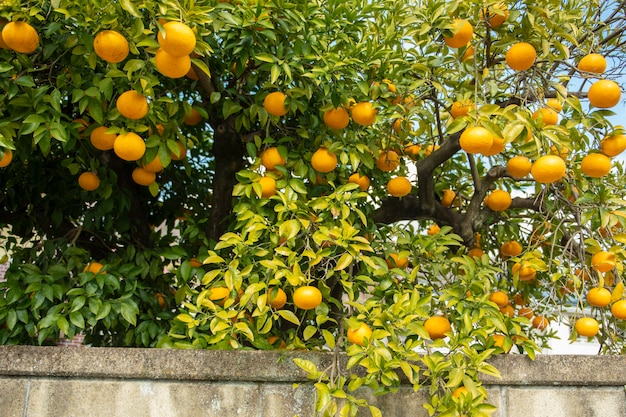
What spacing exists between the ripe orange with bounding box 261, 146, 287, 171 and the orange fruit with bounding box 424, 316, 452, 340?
81 centimetres

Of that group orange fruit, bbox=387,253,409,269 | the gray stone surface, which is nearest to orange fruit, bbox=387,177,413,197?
orange fruit, bbox=387,253,409,269

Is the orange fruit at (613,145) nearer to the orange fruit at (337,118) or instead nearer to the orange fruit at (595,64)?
the orange fruit at (595,64)

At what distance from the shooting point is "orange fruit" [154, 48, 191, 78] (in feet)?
5.54

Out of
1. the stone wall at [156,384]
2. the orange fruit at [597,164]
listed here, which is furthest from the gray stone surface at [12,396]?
the orange fruit at [597,164]

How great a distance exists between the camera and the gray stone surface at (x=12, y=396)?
1.92 metres

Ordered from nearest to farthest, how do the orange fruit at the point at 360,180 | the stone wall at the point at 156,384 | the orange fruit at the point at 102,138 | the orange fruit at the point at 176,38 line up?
the orange fruit at the point at 176,38 < the stone wall at the point at 156,384 < the orange fruit at the point at 102,138 < the orange fruit at the point at 360,180

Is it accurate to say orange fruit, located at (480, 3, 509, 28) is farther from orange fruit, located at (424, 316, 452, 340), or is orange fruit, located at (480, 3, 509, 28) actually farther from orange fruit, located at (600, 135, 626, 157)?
orange fruit, located at (424, 316, 452, 340)

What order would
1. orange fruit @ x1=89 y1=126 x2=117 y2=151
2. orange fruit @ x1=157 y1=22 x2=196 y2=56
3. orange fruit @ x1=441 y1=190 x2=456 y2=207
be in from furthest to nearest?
orange fruit @ x1=441 y1=190 x2=456 y2=207 < orange fruit @ x1=89 y1=126 x2=117 y2=151 < orange fruit @ x1=157 y1=22 x2=196 y2=56

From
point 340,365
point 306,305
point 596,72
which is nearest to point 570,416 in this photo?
point 340,365

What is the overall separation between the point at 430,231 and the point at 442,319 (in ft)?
4.11

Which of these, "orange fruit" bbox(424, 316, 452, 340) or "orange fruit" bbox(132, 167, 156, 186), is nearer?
"orange fruit" bbox(424, 316, 452, 340)

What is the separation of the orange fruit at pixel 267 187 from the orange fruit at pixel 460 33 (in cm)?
80

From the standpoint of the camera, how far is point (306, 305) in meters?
1.79

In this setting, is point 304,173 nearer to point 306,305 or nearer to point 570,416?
point 306,305
